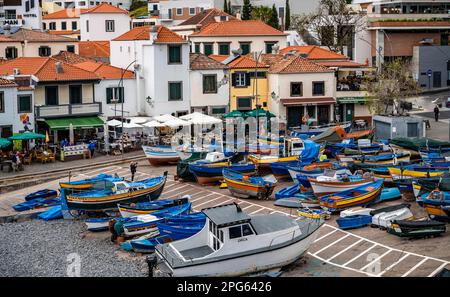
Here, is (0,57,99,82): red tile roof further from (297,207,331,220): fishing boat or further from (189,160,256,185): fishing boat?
(297,207,331,220): fishing boat

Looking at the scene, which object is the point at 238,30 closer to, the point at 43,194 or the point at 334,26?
the point at 334,26

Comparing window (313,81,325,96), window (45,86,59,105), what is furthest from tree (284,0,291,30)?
window (45,86,59,105)

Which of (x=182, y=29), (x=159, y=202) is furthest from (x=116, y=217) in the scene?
(x=182, y=29)

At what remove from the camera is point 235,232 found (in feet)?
74.2

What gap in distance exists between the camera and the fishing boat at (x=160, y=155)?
138 ft

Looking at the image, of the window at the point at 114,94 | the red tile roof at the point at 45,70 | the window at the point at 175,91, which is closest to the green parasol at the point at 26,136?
the red tile roof at the point at 45,70

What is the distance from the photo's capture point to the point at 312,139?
44500 mm

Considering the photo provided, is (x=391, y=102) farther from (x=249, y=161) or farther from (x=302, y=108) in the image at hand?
(x=249, y=161)

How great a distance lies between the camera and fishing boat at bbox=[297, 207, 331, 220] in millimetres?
28752

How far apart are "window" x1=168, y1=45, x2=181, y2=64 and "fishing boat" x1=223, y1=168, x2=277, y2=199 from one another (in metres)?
17.3

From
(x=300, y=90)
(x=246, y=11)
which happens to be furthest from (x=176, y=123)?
(x=246, y=11)

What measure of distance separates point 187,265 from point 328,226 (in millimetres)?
8085

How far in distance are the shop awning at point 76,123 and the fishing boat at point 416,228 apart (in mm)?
24123

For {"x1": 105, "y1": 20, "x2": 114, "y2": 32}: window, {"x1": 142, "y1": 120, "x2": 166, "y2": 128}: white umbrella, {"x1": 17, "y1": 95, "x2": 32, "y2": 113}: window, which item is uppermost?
{"x1": 105, "y1": 20, "x2": 114, "y2": 32}: window
